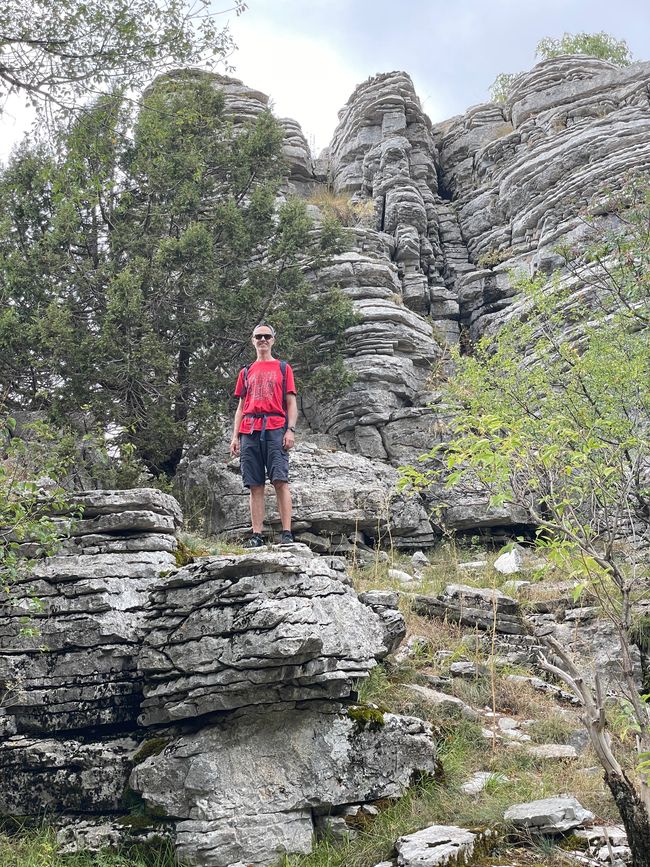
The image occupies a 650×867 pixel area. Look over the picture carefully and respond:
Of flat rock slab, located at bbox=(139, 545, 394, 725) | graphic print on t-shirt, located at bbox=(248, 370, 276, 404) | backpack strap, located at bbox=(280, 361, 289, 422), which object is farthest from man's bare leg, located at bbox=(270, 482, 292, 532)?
flat rock slab, located at bbox=(139, 545, 394, 725)

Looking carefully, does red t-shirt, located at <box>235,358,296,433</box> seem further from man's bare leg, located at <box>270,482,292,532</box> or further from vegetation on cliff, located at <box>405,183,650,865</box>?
vegetation on cliff, located at <box>405,183,650,865</box>

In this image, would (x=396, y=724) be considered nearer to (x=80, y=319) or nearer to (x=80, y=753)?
(x=80, y=753)

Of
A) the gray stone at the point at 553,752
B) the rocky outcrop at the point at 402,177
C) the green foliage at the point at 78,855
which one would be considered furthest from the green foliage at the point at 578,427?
the rocky outcrop at the point at 402,177

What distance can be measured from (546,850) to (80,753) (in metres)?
3.57

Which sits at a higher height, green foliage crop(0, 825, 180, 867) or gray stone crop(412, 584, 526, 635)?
gray stone crop(412, 584, 526, 635)

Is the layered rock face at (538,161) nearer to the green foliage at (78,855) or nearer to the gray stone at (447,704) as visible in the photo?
the gray stone at (447,704)

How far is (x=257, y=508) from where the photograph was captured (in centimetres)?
811

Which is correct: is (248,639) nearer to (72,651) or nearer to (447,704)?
(72,651)

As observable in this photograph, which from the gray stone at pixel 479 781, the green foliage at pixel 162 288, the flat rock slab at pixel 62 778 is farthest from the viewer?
the green foliage at pixel 162 288

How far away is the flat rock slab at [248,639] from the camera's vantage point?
5.91 metres

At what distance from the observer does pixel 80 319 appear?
1364 centimetres

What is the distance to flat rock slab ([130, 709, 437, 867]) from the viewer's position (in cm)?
552

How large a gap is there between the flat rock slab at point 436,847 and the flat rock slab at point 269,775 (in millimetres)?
822

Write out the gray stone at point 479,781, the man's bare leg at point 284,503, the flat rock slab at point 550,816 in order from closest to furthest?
1. the flat rock slab at point 550,816
2. the gray stone at point 479,781
3. the man's bare leg at point 284,503
